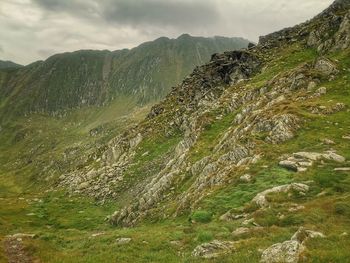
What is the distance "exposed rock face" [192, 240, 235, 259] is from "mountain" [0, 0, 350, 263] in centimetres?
7

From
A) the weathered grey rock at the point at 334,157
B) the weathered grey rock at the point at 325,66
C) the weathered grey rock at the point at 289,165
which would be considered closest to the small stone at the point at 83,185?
the weathered grey rock at the point at 325,66

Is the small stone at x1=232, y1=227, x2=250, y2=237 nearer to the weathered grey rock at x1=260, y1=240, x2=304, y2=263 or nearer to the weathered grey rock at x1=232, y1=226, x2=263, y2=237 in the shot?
the weathered grey rock at x1=232, y1=226, x2=263, y2=237

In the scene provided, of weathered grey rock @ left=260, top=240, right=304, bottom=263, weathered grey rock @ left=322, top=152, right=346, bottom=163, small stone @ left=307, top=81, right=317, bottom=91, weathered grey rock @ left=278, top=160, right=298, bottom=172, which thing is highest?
small stone @ left=307, top=81, right=317, bottom=91

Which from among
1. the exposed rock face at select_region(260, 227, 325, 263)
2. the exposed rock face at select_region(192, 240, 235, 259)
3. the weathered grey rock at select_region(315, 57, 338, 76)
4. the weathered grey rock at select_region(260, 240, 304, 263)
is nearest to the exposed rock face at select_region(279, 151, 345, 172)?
the exposed rock face at select_region(192, 240, 235, 259)

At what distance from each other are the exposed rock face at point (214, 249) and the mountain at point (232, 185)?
70 mm

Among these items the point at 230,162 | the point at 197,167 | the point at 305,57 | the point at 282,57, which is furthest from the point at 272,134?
the point at 282,57

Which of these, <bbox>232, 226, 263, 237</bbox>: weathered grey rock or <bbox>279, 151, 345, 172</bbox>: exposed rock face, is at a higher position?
<bbox>279, 151, 345, 172</bbox>: exposed rock face

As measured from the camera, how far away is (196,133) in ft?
240

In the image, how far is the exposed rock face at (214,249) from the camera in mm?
24203

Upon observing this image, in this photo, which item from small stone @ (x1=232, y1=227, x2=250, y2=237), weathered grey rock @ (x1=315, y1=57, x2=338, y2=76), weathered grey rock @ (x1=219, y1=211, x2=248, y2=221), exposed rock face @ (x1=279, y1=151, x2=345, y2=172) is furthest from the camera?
weathered grey rock @ (x1=315, y1=57, x2=338, y2=76)

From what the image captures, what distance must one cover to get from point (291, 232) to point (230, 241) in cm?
401

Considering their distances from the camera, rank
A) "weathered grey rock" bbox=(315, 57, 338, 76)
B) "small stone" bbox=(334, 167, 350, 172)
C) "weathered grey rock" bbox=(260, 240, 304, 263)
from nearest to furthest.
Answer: "weathered grey rock" bbox=(260, 240, 304, 263)
"small stone" bbox=(334, 167, 350, 172)
"weathered grey rock" bbox=(315, 57, 338, 76)

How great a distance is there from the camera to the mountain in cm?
2669

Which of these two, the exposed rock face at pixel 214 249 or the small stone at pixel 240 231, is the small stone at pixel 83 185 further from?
the exposed rock face at pixel 214 249
